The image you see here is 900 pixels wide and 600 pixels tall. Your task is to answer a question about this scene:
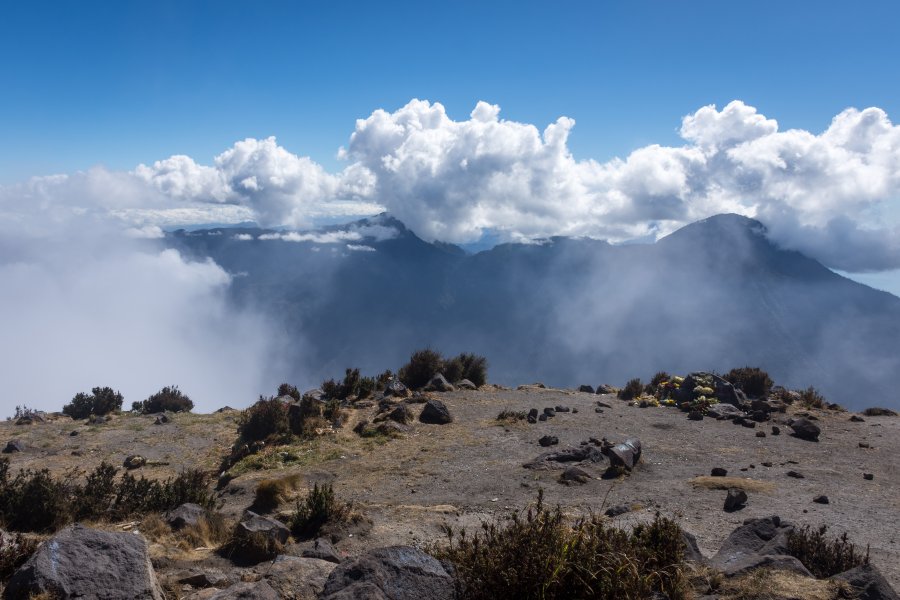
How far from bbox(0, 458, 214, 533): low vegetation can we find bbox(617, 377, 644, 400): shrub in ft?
63.9

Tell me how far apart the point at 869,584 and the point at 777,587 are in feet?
2.55

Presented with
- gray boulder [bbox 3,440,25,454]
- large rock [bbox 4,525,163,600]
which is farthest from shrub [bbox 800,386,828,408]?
gray boulder [bbox 3,440,25,454]

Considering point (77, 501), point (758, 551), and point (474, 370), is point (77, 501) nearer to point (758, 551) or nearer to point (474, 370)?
point (758, 551)

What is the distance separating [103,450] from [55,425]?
599 centimetres

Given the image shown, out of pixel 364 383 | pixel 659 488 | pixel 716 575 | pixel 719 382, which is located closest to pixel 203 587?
pixel 716 575

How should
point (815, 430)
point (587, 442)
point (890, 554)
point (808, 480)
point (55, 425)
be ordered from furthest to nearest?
point (55, 425) < point (815, 430) < point (587, 442) < point (808, 480) < point (890, 554)

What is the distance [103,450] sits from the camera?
57.2ft

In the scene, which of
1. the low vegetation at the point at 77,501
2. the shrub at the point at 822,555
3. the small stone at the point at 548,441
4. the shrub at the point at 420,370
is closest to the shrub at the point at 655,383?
the shrub at the point at 420,370

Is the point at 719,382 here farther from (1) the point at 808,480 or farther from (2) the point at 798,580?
(2) the point at 798,580

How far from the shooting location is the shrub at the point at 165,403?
25625mm

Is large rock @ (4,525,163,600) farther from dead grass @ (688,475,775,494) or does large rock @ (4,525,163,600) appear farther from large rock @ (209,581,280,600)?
dead grass @ (688,475,775,494)

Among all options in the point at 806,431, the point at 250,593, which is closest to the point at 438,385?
the point at 806,431

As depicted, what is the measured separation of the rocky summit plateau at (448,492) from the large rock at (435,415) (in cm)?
6

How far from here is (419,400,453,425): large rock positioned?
60.3ft
